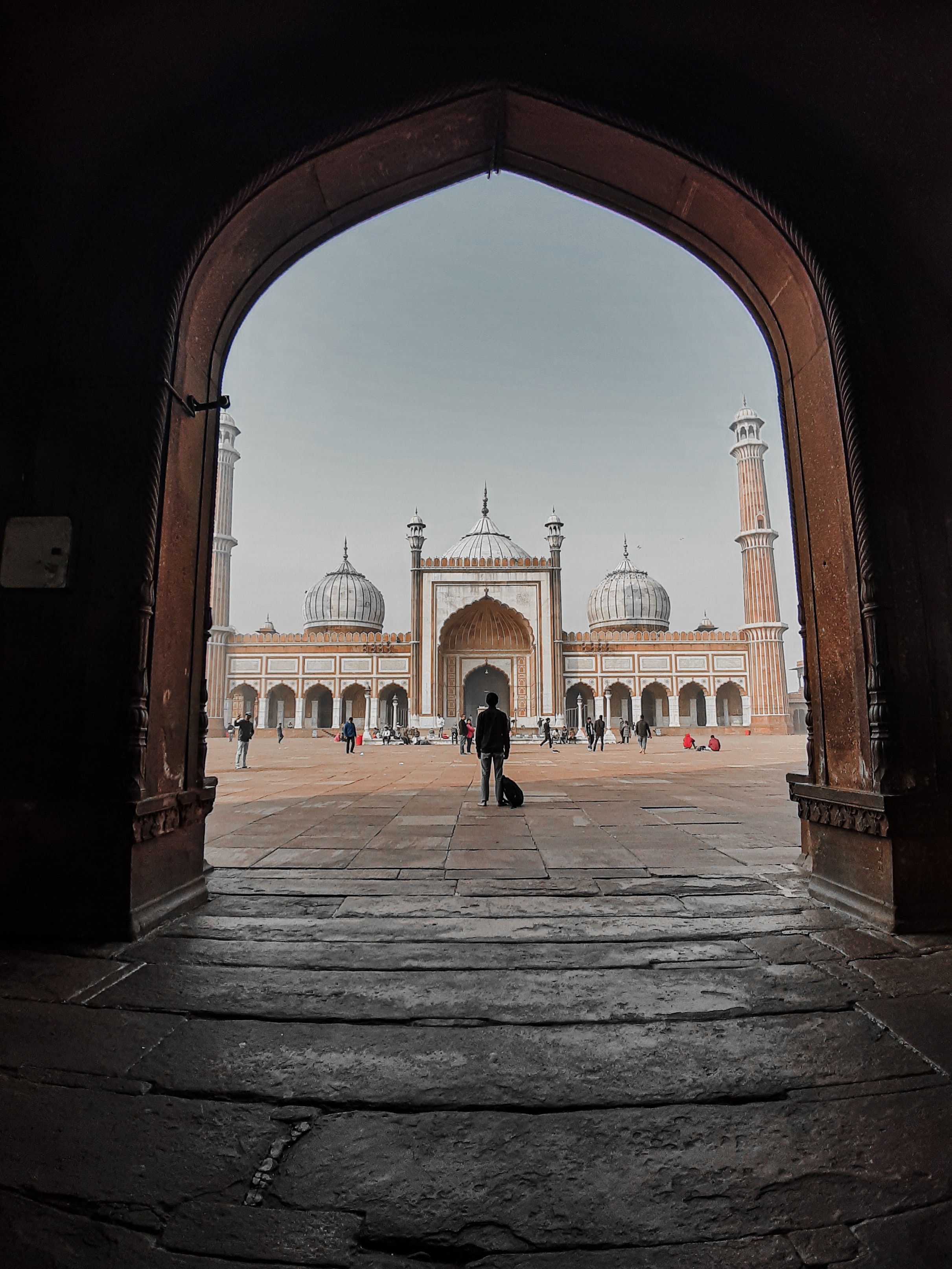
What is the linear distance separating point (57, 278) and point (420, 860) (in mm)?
3052

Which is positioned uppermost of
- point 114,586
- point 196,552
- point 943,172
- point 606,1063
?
point 943,172

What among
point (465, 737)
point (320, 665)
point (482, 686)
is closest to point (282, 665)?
point (320, 665)

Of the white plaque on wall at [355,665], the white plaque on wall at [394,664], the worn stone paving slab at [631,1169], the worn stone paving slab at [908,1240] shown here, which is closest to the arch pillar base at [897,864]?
the worn stone paving slab at [631,1169]

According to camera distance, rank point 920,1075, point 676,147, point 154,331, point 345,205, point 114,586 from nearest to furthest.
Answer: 1. point 920,1075
2. point 114,586
3. point 154,331
4. point 676,147
5. point 345,205

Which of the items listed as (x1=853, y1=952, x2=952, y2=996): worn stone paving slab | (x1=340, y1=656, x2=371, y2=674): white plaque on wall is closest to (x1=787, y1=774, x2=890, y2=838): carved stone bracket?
(x1=853, y1=952, x2=952, y2=996): worn stone paving slab

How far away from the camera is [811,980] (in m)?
1.93

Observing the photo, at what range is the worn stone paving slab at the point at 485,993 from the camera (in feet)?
5.73

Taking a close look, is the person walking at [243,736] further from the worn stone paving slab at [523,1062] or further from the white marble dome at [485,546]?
the white marble dome at [485,546]

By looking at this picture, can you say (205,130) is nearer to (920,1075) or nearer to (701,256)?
(701,256)

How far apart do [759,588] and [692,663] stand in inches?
187

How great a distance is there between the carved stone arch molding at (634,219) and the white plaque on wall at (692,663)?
31996 millimetres

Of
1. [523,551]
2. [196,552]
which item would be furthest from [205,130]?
[523,551]

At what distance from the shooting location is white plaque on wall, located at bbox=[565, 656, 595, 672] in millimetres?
33188

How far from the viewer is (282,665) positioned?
112ft
